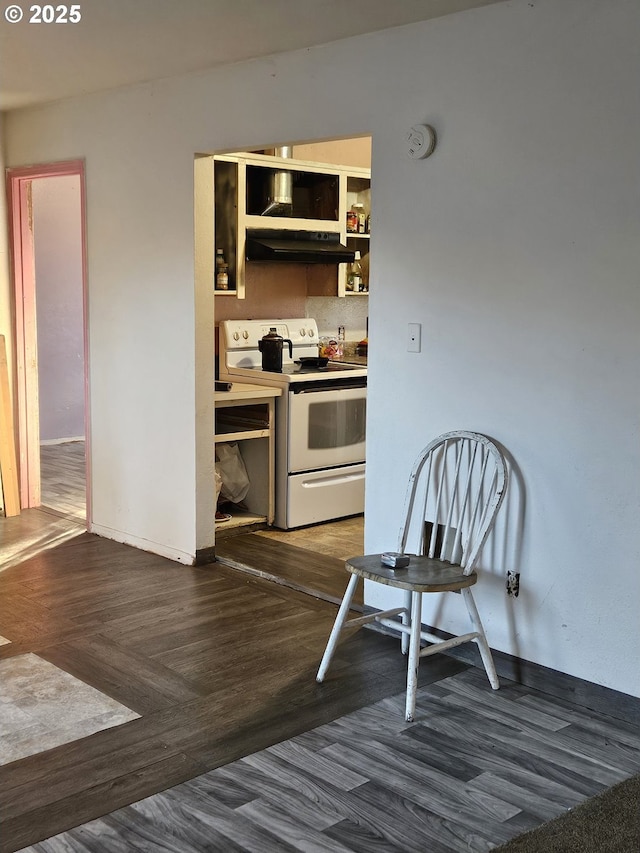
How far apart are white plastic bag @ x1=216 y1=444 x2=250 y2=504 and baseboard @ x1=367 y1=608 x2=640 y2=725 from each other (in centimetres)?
205

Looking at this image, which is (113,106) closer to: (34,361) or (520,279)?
(34,361)

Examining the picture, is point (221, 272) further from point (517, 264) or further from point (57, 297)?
point (57, 297)

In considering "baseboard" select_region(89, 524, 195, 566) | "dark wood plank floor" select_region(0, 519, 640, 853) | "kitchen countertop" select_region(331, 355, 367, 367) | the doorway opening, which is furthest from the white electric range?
"dark wood plank floor" select_region(0, 519, 640, 853)

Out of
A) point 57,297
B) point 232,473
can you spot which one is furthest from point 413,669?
point 57,297

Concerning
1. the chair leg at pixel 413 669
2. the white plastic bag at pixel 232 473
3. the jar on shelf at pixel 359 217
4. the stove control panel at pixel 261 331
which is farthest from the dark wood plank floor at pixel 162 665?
the jar on shelf at pixel 359 217

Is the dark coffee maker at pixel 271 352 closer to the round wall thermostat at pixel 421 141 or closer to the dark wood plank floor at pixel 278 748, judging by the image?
the dark wood plank floor at pixel 278 748

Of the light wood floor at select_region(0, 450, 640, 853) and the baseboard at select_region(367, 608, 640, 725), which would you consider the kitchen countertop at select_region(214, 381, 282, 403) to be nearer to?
the light wood floor at select_region(0, 450, 640, 853)

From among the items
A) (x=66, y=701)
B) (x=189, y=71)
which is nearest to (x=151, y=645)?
(x=66, y=701)

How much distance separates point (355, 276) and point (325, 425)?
4.16ft

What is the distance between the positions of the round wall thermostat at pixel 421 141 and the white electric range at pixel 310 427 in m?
1.91

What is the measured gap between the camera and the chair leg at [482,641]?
11.1 feet

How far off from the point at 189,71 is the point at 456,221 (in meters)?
1.72

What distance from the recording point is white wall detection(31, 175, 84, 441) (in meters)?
8.16

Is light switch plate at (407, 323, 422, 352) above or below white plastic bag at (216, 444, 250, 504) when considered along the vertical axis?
above
